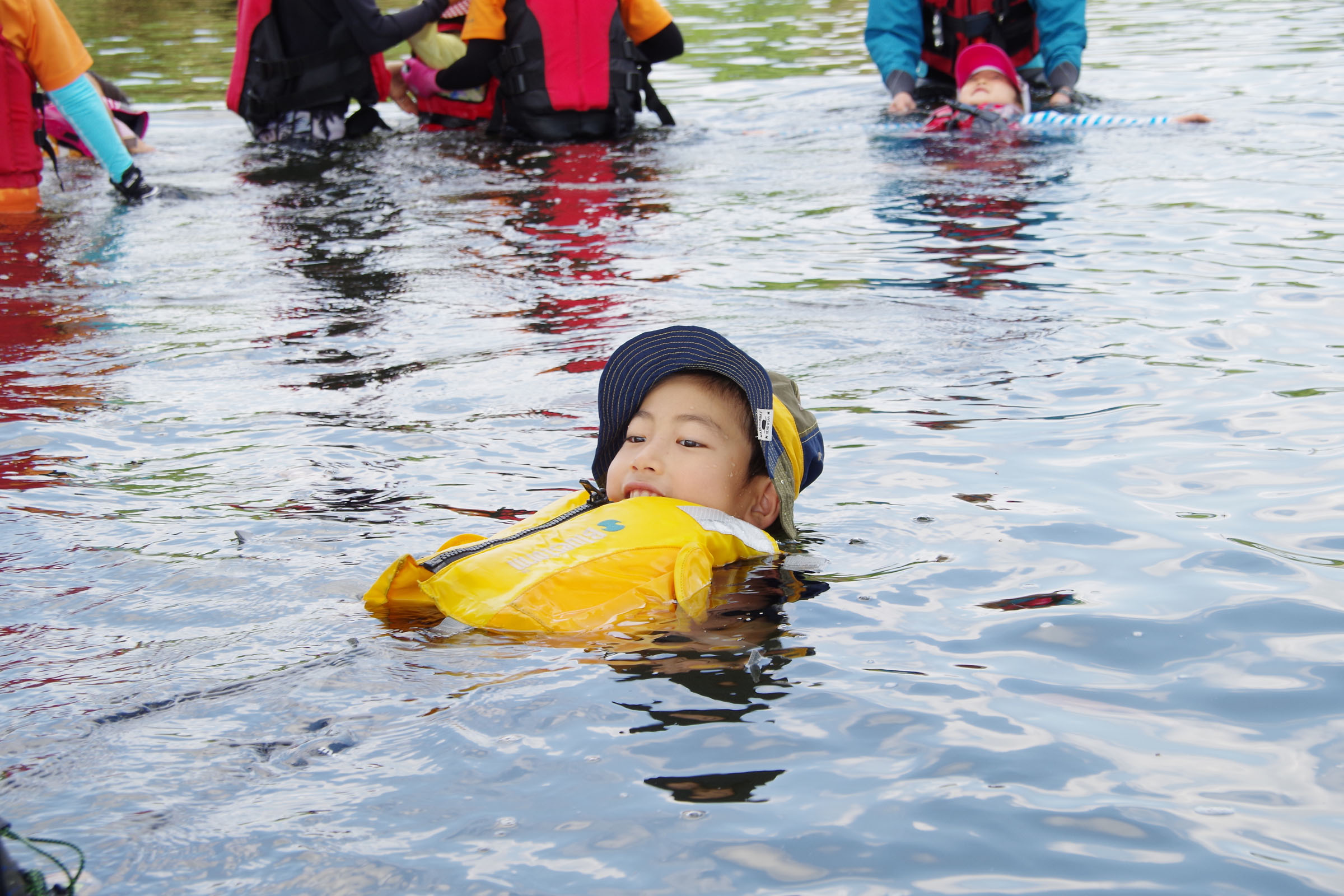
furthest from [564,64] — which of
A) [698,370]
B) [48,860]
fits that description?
[48,860]

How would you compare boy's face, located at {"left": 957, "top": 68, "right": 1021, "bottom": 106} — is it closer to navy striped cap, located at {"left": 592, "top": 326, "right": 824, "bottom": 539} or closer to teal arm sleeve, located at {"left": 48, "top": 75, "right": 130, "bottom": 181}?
teal arm sleeve, located at {"left": 48, "top": 75, "right": 130, "bottom": 181}

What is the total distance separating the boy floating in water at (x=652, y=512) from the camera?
2902 mm

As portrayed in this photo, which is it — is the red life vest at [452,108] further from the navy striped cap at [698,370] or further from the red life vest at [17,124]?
the navy striped cap at [698,370]

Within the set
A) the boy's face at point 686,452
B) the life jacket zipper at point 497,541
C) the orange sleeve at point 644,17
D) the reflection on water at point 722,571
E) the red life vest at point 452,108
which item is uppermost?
the orange sleeve at point 644,17

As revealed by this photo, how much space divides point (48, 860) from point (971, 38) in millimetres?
10630

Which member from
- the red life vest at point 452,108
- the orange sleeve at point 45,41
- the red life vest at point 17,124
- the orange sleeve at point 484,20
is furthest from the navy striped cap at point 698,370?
the red life vest at point 452,108

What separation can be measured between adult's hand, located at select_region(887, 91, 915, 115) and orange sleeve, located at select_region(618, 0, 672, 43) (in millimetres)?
1961

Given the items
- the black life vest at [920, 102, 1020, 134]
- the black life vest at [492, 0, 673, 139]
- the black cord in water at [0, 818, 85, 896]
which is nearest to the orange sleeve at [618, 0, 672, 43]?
the black life vest at [492, 0, 673, 139]

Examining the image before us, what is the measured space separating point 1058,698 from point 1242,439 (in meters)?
1.94

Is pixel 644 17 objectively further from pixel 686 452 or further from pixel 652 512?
pixel 652 512

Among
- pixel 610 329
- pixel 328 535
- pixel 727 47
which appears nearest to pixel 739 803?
pixel 328 535

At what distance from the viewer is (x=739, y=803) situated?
7.11ft

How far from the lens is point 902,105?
10.6 m

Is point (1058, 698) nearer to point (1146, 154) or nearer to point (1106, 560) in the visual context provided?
point (1106, 560)
